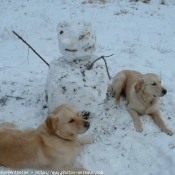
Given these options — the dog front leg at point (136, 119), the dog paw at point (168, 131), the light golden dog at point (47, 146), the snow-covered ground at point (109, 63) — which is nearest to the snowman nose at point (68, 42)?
the light golden dog at point (47, 146)

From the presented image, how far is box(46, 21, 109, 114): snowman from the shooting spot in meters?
3.60

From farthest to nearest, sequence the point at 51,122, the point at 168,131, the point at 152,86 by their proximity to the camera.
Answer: the point at 152,86 < the point at 168,131 < the point at 51,122

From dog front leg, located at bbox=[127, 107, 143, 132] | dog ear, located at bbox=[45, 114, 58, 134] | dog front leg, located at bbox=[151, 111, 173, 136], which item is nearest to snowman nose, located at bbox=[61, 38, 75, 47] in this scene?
dog ear, located at bbox=[45, 114, 58, 134]

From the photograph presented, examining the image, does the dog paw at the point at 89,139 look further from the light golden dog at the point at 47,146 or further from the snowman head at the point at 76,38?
the snowman head at the point at 76,38

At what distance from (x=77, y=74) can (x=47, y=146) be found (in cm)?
120

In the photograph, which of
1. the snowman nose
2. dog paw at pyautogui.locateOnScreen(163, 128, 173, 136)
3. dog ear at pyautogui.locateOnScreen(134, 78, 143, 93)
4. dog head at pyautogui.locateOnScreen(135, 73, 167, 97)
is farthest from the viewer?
dog ear at pyautogui.locateOnScreen(134, 78, 143, 93)

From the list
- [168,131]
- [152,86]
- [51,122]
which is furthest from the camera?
[152,86]

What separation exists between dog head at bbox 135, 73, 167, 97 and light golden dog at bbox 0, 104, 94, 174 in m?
1.34

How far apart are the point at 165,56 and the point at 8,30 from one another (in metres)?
4.82

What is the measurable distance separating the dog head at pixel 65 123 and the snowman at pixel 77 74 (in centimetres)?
57

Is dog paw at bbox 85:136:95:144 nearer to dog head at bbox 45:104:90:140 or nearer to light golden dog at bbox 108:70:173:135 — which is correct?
dog head at bbox 45:104:90:140

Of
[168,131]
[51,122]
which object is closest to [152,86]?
[168,131]

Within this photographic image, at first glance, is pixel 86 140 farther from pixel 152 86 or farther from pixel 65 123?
pixel 152 86

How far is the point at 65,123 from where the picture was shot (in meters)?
3.06
